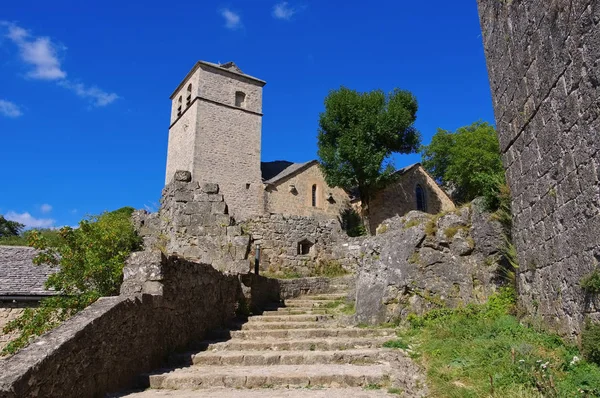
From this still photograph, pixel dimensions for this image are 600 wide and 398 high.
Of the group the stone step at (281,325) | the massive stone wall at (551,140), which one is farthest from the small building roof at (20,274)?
the massive stone wall at (551,140)

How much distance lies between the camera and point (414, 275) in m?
8.09

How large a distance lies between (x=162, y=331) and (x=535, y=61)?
240 inches

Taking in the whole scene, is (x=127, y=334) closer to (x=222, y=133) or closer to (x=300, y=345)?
(x=300, y=345)

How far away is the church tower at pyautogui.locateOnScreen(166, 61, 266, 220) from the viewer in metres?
29.0

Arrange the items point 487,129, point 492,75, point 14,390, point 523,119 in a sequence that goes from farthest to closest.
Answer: point 487,129
point 492,75
point 523,119
point 14,390

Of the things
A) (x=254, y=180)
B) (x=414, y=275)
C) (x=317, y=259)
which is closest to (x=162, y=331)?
(x=414, y=275)

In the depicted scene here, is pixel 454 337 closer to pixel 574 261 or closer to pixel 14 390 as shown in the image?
pixel 574 261

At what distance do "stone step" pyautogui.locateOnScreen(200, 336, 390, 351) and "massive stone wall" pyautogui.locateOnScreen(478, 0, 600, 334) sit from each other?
2422 mm

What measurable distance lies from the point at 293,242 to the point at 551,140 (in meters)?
13.2

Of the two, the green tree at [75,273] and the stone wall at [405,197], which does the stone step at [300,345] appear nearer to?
the green tree at [75,273]

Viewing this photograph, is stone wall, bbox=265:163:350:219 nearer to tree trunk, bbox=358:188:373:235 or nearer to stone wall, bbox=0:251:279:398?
tree trunk, bbox=358:188:373:235

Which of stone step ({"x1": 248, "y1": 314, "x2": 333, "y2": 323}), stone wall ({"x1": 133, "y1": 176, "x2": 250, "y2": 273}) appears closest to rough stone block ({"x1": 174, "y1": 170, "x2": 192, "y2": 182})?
stone wall ({"x1": 133, "y1": 176, "x2": 250, "y2": 273})

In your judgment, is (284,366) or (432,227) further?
(432,227)

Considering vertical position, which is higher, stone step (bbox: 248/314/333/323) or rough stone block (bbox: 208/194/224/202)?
rough stone block (bbox: 208/194/224/202)
